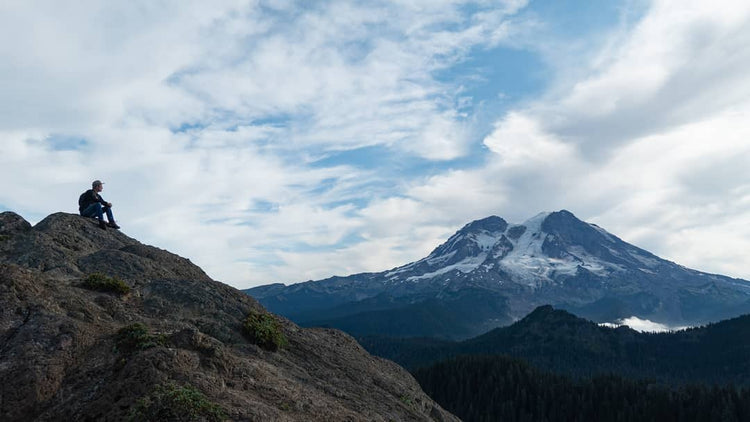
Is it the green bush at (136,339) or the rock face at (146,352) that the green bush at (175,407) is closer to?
the rock face at (146,352)

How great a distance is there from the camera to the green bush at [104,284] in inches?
759

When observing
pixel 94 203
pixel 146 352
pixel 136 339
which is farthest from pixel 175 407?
pixel 94 203

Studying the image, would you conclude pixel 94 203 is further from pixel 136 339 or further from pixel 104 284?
pixel 136 339

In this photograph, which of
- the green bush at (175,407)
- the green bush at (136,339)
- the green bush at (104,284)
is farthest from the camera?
the green bush at (104,284)

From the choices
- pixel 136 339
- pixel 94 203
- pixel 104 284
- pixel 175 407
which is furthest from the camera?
pixel 94 203

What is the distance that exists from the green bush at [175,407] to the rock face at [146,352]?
0.10m

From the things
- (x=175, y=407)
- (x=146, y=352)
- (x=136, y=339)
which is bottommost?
(x=175, y=407)

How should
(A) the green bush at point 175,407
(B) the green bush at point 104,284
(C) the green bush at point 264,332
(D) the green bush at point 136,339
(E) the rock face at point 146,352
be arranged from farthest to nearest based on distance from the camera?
(C) the green bush at point 264,332
(B) the green bush at point 104,284
(D) the green bush at point 136,339
(E) the rock face at point 146,352
(A) the green bush at point 175,407

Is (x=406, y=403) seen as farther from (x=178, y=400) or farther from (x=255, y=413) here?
(x=178, y=400)

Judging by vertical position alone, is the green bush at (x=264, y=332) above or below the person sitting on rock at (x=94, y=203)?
below

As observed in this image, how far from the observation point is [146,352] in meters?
13.8

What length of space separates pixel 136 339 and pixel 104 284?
560 centimetres

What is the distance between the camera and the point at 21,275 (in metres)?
16.9

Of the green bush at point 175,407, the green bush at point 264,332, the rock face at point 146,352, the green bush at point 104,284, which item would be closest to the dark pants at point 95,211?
the rock face at point 146,352
